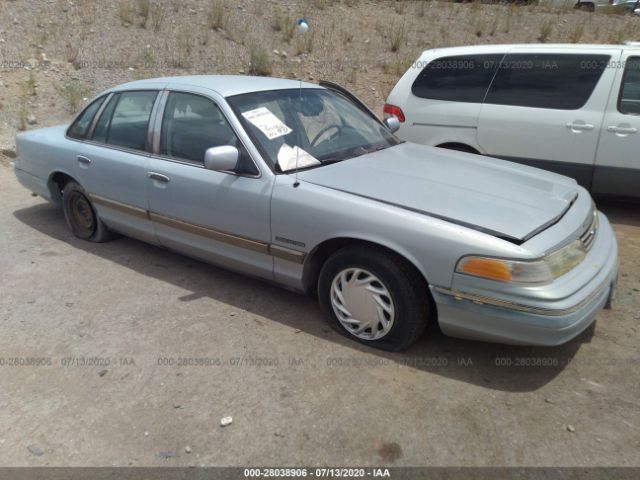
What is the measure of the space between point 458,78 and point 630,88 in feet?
5.32

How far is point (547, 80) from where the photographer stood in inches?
211

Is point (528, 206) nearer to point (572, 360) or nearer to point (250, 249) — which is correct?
point (572, 360)

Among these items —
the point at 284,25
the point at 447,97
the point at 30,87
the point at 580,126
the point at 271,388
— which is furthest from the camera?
the point at 284,25

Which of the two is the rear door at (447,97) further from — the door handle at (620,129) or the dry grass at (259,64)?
the dry grass at (259,64)

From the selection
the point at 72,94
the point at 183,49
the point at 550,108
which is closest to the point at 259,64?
the point at 183,49

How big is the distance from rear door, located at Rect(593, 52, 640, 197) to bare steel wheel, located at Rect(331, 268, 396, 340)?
3.24m

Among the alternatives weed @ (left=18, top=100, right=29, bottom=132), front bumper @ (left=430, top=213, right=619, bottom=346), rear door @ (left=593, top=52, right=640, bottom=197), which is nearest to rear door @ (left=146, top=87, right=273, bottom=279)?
front bumper @ (left=430, top=213, right=619, bottom=346)

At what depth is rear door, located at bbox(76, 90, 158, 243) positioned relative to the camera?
418 centimetres

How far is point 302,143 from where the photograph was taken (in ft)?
12.0

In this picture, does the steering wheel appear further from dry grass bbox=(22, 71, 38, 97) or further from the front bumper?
dry grass bbox=(22, 71, 38, 97)

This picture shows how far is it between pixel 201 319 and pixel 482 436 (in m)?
1.95

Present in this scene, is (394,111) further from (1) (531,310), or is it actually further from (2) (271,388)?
(2) (271,388)

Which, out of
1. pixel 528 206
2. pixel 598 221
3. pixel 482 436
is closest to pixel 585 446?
pixel 482 436

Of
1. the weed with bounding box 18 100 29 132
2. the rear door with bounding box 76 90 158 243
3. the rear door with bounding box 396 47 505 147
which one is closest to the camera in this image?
the rear door with bounding box 76 90 158 243
